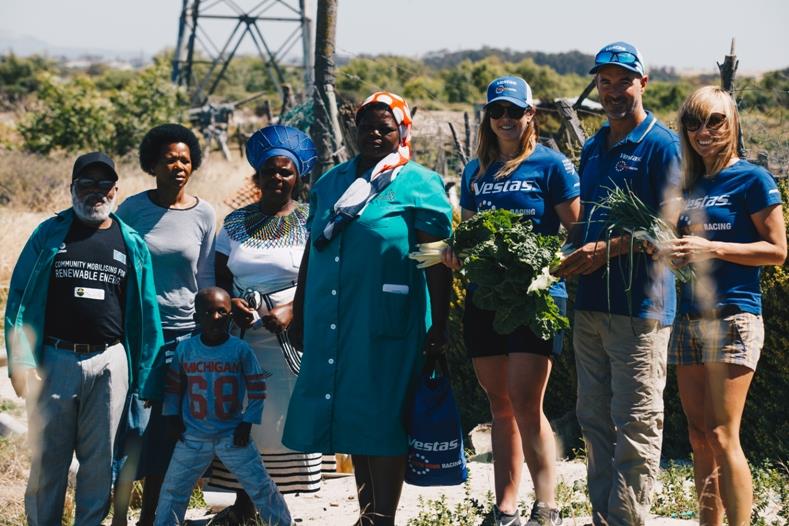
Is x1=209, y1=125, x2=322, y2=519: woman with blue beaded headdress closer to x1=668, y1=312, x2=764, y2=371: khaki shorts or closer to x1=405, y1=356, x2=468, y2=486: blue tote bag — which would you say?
x1=405, y1=356, x2=468, y2=486: blue tote bag

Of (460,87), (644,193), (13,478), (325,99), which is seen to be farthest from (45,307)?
(460,87)

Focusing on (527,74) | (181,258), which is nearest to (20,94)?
(527,74)

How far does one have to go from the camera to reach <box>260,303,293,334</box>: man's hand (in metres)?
5.25

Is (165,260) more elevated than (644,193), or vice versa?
(644,193)

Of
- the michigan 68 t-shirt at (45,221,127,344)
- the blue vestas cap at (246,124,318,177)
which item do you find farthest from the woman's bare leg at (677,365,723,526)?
the michigan 68 t-shirt at (45,221,127,344)

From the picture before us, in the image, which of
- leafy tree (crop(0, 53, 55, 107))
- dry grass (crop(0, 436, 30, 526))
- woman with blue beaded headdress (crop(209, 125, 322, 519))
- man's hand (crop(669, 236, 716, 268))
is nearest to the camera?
man's hand (crop(669, 236, 716, 268))

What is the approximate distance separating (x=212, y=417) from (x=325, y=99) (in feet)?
15.2

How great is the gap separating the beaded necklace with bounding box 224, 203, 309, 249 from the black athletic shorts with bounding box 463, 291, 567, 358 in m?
1.11

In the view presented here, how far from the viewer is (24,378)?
4.77 metres

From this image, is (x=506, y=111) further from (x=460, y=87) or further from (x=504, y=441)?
(x=460, y=87)

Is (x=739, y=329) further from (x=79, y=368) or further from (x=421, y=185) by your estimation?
(x=79, y=368)

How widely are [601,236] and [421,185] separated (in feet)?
2.86

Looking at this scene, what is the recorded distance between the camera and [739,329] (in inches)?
163

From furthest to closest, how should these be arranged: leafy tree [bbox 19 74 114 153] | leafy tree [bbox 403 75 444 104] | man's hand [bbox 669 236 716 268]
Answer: leafy tree [bbox 403 75 444 104] < leafy tree [bbox 19 74 114 153] < man's hand [bbox 669 236 716 268]
